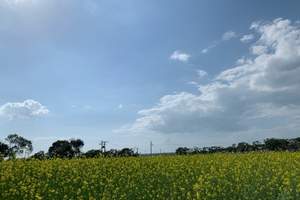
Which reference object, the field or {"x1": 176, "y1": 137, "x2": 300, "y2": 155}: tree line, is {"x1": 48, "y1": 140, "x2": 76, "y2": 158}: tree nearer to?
{"x1": 176, "y1": 137, "x2": 300, "y2": 155}: tree line

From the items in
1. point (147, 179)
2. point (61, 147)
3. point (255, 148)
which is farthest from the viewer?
point (61, 147)

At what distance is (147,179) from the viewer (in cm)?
1772

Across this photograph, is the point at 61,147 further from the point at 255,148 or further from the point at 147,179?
the point at 147,179

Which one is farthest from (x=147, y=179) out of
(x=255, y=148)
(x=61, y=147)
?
(x=61, y=147)

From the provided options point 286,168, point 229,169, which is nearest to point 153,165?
point 229,169

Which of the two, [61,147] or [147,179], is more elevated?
[61,147]

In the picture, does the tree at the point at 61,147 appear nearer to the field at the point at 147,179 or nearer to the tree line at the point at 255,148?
the tree line at the point at 255,148

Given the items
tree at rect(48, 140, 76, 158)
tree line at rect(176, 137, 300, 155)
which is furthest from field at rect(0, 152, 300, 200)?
tree at rect(48, 140, 76, 158)

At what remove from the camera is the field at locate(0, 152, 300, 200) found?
14812mm

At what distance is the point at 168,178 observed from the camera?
1792 centimetres

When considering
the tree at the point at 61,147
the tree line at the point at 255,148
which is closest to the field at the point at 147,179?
the tree line at the point at 255,148

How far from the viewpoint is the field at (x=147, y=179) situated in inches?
583

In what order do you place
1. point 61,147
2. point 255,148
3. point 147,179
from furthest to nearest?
1. point 61,147
2. point 255,148
3. point 147,179

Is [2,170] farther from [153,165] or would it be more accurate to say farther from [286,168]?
[286,168]
